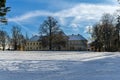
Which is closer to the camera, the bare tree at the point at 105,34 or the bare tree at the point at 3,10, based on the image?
the bare tree at the point at 3,10

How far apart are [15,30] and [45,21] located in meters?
13.9

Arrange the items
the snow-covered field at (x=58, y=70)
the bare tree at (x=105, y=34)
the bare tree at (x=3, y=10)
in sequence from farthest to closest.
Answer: the bare tree at (x=105, y=34) → the bare tree at (x=3, y=10) → the snow-covered field at (x=58, y=70)

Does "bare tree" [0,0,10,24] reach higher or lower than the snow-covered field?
higher

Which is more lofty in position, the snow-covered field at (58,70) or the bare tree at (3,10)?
the bare tree at (3,10)

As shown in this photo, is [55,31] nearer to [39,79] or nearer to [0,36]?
[0,36]

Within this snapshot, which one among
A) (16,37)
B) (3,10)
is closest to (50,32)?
(16,37)

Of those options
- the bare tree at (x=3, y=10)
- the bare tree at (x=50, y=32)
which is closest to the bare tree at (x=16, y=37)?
the bare tree at (x=50, y=32)

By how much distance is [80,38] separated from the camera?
509 ft

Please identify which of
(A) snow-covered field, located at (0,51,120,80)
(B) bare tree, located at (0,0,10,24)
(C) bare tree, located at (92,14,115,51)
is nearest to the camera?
(A) snow-covered field, located at (0,51,120,80)

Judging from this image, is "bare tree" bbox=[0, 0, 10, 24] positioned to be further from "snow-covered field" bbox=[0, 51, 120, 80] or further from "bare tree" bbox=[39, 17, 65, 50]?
"bare tree" bbox=[39, 17, 65, 50]

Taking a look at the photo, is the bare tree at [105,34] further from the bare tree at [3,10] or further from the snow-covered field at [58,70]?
the snow-covered field at [58,70]

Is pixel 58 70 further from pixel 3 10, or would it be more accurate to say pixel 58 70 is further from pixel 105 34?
pixel 105 34

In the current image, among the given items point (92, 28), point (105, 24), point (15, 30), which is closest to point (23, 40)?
point (15, 30)

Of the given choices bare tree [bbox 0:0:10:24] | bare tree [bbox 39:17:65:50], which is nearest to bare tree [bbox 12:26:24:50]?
bare tree [bbox 39:17:65:50]
